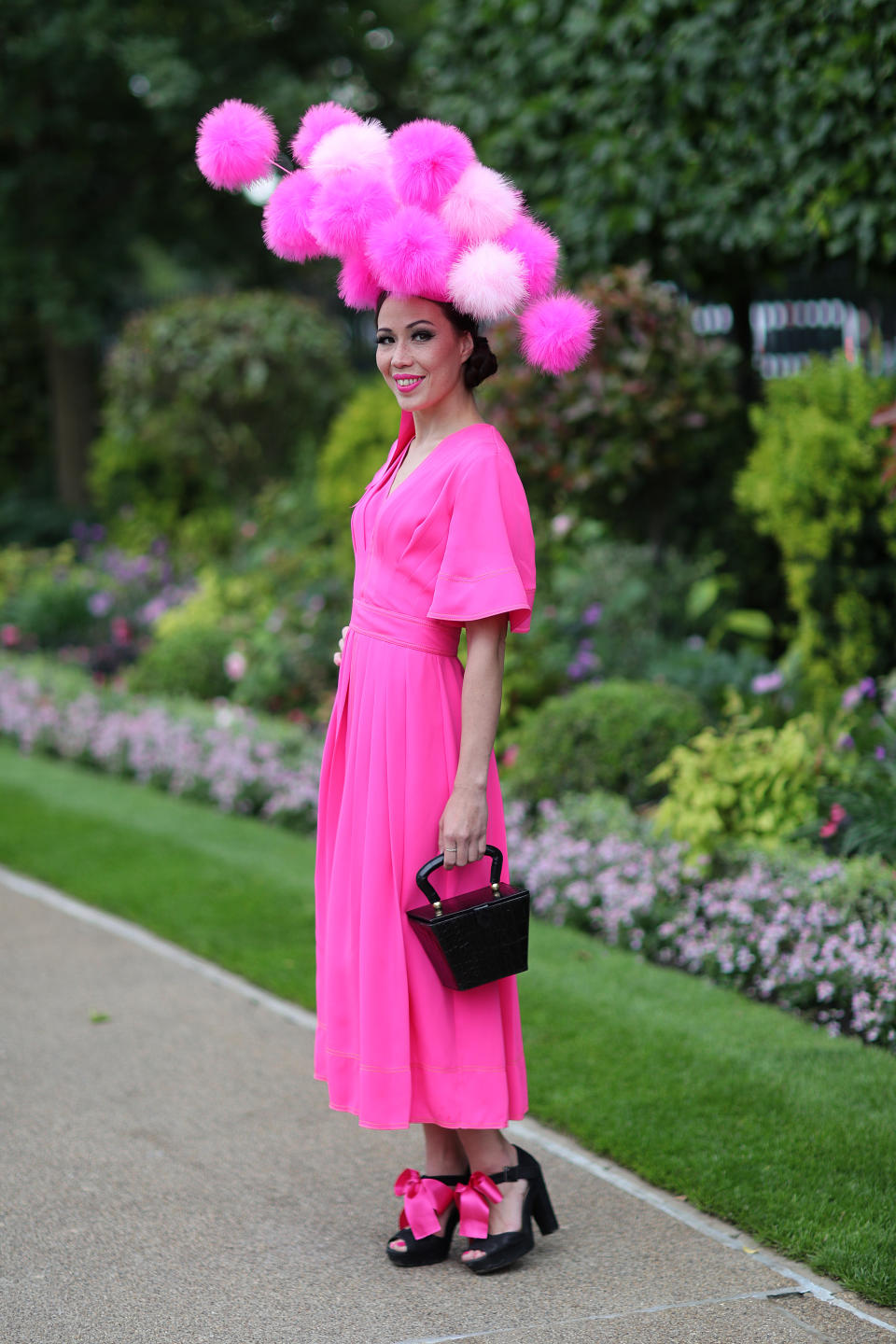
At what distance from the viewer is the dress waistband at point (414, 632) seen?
8.86ft

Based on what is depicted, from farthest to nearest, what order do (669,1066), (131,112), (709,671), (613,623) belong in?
(131,112)
(613,623)
(709,671)
(669,1066)

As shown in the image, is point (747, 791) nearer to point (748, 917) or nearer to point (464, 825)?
point (748, 917)

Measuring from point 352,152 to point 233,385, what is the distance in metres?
7.50

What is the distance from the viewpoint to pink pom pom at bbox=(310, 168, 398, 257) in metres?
2.65

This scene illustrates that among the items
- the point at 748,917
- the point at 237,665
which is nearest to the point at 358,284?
the point at 748,917

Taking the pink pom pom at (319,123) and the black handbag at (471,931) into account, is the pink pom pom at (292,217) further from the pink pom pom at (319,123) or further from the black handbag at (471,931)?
the black handbag at (471,931)

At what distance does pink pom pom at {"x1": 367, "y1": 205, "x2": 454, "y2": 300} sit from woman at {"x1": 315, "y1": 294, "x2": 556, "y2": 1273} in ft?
0.24

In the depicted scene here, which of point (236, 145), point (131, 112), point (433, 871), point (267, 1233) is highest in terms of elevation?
point (131, 112)

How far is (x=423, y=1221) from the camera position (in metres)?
2.77

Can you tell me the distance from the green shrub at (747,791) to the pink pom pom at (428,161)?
8.19 feet

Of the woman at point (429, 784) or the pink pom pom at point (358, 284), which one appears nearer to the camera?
the woman at point (429, 784)

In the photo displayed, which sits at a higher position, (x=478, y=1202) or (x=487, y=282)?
(x=487, y=282)

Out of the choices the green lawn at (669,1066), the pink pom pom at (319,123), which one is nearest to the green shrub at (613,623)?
the green lawn at (669,1066)

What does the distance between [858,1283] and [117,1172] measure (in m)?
1.66
